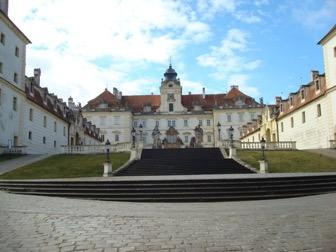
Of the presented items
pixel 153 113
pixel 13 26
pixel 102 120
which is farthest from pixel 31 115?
pixel 153 113

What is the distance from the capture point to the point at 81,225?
10.6 m

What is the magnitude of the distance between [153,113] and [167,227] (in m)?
85.7

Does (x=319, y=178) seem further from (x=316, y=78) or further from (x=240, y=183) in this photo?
(x=316, y=78)

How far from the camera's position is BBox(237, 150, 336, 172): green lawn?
1179 inches

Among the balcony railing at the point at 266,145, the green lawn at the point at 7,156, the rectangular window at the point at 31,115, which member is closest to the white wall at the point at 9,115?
the green lawn at the point at 7,156

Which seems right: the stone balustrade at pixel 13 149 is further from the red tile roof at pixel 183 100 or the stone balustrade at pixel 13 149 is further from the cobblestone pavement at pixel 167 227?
the red tile roof at pixel 183 100

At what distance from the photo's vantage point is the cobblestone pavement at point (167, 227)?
845cm

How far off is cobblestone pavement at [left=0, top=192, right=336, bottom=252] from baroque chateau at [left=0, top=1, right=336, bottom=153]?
26.8 m

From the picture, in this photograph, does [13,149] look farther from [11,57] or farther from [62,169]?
[62,169]

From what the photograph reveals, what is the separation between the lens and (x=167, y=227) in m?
10.5

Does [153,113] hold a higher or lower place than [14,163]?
higher

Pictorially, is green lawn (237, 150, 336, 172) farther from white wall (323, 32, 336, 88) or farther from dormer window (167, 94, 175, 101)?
dormer window (167, 94, 175, 101)

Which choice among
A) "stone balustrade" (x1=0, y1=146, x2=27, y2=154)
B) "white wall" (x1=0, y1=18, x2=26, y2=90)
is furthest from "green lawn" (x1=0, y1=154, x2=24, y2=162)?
"white wall" (x1=0, y1=18, x2=26, y2=90)

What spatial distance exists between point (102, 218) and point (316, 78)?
134 feet
